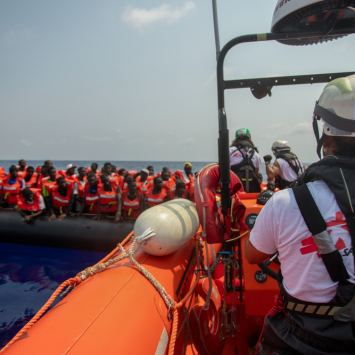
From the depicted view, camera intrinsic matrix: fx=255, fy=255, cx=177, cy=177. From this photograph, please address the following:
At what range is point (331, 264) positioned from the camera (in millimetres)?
752

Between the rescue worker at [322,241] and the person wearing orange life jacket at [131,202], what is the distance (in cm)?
454

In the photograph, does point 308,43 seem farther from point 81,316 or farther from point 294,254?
point 81,316

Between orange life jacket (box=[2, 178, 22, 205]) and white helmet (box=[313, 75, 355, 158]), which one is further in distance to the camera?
orange life jacket (box=[2, 178, 22, 205])

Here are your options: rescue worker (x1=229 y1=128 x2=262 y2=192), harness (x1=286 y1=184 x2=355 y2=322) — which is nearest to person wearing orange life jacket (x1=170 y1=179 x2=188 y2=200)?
rescue worker (x1=229 y1=128 x2=262 y2=192)

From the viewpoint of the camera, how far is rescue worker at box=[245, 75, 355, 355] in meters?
0.75

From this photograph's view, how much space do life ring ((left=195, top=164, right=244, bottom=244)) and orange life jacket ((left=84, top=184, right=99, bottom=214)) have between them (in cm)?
424

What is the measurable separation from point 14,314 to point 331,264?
364 centimetres

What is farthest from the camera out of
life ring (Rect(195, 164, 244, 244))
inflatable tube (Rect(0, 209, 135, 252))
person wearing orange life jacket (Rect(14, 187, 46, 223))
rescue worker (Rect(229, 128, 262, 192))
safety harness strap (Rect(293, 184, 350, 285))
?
person wearing orange life jacket (Rect(14, 187, 46, 223))

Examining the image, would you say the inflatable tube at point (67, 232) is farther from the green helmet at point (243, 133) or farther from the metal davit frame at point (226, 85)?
the metal davit frame at point (226, 85)

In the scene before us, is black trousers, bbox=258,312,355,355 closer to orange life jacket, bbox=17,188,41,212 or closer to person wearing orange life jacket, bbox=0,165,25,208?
orange life jacket, bbox=17,188,41,212

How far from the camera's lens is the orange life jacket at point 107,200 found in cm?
528

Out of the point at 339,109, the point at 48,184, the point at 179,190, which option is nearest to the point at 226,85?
the point at 339,109

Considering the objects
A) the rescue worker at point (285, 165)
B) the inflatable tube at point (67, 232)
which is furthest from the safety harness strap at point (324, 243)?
the inflatable tube at point (67, 232)

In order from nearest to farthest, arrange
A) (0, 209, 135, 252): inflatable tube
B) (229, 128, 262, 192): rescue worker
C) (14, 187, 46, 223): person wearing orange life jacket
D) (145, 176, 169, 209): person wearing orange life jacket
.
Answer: (229, 128, 262, 192): rescue worker
(0, 209, 135, 252): inflatable tube
(145, 176, 169, 209): person wearing orange life jacket
(14, 187, 46, 223): person wearing orange life jacket
